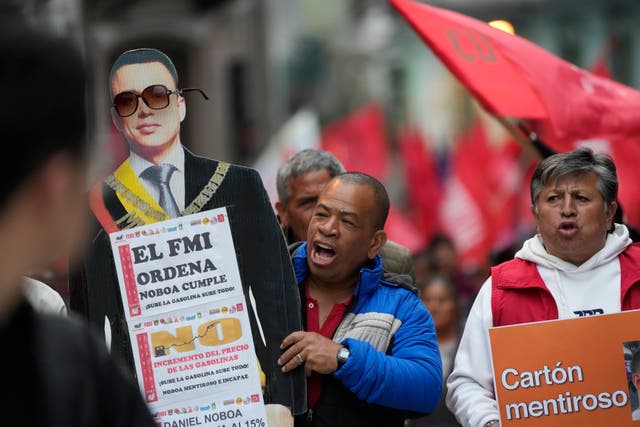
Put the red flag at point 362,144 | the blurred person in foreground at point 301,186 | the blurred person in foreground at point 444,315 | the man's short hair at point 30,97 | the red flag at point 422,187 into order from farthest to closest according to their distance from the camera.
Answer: the red flag at point 422,187 < the red flag at point 362,144 < the blurred person in foreground at point 444,315 < the blurred person in foreground at point 301,186 < the man's short hair at point 30,97

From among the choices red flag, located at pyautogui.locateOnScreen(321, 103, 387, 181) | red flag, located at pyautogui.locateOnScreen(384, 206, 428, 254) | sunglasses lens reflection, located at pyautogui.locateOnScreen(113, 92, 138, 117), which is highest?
red flag, located at pyautogui.locateOnScreen(321, 103, 387, 181)

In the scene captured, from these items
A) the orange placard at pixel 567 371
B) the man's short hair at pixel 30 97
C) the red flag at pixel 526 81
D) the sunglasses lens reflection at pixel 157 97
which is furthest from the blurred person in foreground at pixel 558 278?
the man's short hair at pixel 30 97

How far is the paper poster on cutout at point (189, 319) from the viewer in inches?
137

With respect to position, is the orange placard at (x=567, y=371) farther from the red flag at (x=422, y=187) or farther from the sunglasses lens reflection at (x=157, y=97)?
the red flag at (x=422, y=187)

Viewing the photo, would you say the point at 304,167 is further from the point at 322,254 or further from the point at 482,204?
the point at 482,204

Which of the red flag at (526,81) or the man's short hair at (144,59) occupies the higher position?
the red flag at (526,81)

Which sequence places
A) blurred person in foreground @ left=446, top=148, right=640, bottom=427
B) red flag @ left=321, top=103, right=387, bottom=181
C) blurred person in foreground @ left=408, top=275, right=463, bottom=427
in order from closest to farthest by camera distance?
blurred person in foreground @ left=446, top=148, right=640, bottom=427 < blurred person in foreground @ left=408, top=275, right=463, bottom=427 < red flag @ left=321, top=103, right=387, bottom=181

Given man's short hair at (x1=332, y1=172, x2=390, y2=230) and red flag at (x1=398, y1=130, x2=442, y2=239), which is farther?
red flag at (x1=398, y1=130, x2=442, y2=239)

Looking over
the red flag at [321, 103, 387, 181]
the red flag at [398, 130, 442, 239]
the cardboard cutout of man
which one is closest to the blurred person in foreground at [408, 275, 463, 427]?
the cardboard cutout of man

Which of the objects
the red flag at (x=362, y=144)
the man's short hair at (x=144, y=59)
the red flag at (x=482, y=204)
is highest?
the red flag at (x=362, y=144)

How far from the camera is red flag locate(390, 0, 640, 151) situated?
203 inches

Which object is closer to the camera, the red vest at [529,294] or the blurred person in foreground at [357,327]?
the blurred person in foreground at [357,327]

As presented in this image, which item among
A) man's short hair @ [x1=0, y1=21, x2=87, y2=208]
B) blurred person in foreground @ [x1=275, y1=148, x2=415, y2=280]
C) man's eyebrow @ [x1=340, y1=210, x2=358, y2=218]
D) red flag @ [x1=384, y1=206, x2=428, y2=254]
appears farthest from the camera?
red flag @ [x1=384, y1=206, x2=428, y2=254]

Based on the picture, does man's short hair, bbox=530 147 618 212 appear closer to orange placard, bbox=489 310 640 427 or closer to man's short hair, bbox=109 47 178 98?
orange placard, bbox=489 310 640 427
